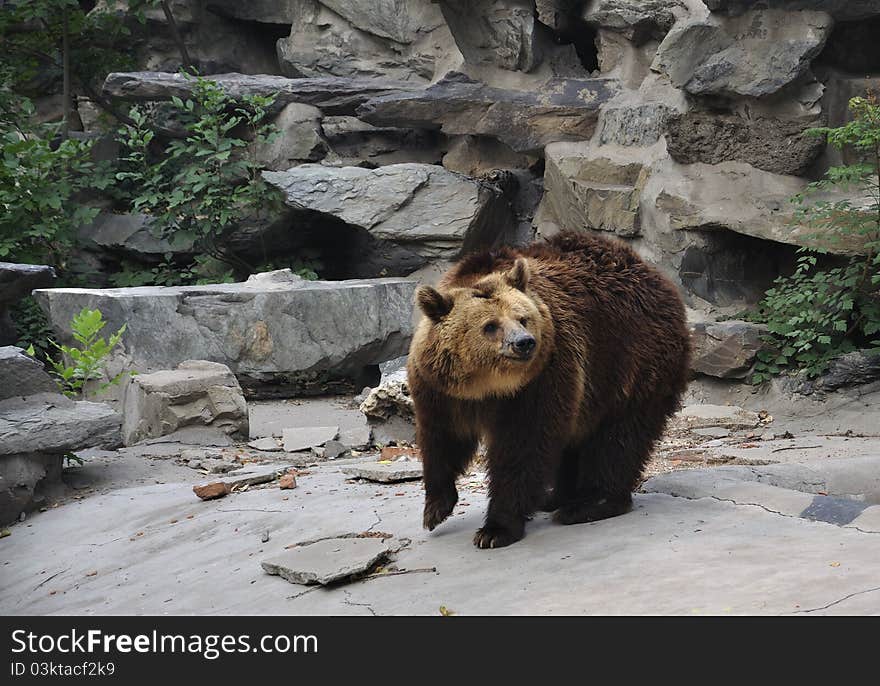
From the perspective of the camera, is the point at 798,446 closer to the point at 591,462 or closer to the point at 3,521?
the point at 591,462

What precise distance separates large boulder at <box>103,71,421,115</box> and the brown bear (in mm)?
7418

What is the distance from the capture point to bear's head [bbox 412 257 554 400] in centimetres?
372

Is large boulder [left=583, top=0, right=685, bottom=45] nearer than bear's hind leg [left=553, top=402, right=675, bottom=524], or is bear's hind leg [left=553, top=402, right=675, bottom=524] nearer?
bear's hind leg [left=553, top=402, right=675, bottom=524]

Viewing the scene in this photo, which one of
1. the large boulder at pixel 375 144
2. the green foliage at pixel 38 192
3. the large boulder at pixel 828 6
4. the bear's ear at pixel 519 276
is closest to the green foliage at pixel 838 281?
the large boulder at pixel 828 6

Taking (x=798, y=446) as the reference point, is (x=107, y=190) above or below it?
above

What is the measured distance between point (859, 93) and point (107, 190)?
350 inches

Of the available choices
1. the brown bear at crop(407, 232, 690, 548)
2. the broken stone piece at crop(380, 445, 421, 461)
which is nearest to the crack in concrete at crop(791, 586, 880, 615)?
the brown bear at crop(407, 232, 690, 548)

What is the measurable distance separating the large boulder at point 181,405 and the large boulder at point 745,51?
16.0ft

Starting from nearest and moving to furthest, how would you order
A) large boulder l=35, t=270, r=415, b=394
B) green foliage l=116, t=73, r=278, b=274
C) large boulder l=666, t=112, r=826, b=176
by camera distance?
large boulder l=666, t=112, r=826, b=176 → large boulder l=35, t=270, r=415, b=394 → green foliage l=116, t=73, r=278, b=274

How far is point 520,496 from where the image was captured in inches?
154

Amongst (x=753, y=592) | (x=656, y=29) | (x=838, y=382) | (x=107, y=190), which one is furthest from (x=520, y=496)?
(x=107, y=190)

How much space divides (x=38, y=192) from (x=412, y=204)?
441cm

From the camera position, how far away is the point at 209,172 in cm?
1155

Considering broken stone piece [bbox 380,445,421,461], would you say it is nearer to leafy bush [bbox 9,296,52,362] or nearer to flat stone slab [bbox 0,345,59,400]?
flat stone slab [bbox 0,345,59,400]
